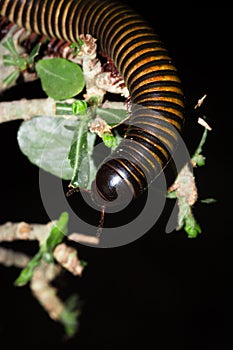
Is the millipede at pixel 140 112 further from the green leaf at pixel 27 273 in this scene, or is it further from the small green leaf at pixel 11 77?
the small green leaf at pixel 11 77

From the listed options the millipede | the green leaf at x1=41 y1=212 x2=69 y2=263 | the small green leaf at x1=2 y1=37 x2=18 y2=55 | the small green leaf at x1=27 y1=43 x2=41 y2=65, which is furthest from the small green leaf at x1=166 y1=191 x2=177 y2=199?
the small green leaf at x1=2 y1=37 x2=18 y2=55

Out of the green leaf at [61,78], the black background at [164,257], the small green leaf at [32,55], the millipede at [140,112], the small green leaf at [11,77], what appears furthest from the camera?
the black background at [164,257]

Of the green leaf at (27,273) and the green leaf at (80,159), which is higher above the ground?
the green leaf at (80,159)

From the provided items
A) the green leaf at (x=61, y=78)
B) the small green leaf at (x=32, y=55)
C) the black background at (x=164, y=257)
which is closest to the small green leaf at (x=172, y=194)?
the green leaf at (x=61, y=78)

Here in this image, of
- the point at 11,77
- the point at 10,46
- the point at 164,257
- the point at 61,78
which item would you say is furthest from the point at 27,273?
the point at 164,257

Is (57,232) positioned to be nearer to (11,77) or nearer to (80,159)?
(80,159)

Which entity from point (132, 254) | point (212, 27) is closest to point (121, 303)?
point (132, 254)

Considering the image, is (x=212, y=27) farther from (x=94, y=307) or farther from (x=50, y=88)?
(x=50, y=88)
